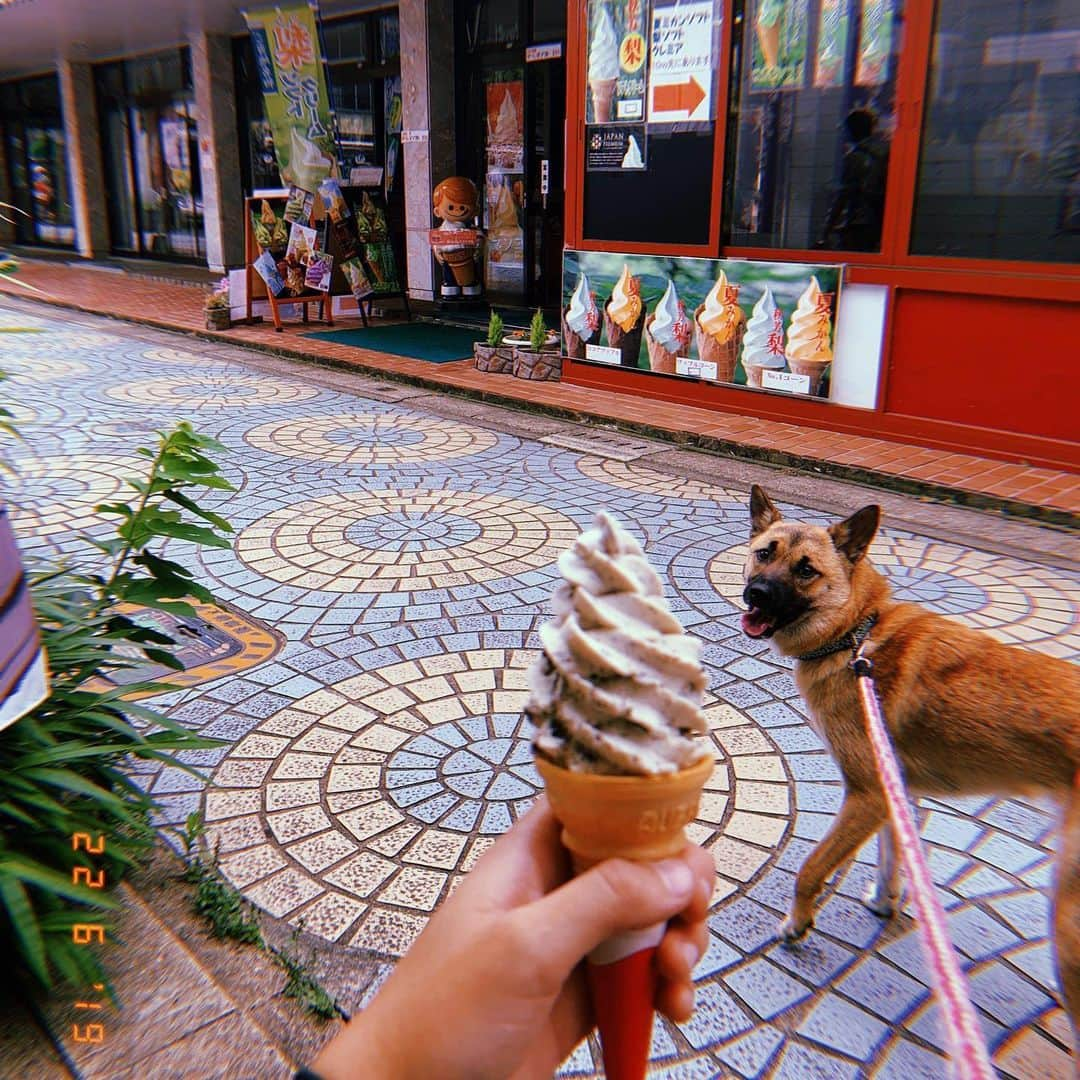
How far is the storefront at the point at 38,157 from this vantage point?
26609mm

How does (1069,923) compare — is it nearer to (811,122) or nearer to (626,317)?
(811,122)

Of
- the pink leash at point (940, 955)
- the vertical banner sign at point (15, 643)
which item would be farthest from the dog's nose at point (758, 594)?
the vertical banner sign at point (15, 643)

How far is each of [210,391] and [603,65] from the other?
17.1 ft

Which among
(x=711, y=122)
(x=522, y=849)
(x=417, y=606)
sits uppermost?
(x=711, y=122)

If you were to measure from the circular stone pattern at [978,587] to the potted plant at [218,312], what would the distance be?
10.1 metres

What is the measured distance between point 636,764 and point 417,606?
12.8 feet

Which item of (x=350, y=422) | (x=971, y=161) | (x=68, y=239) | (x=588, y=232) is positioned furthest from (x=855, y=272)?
(x=68, y=239)

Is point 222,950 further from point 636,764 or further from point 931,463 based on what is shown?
point 931,463

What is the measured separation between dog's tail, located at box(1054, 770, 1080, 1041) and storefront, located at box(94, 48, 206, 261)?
904 inches

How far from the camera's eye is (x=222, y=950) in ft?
8.40

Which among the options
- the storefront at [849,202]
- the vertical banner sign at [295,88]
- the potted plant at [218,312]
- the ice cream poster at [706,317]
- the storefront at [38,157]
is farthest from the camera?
the storefront at [38,157]

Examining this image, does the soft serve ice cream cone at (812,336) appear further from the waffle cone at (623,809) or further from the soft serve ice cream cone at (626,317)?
the waffle cone at (623,809)

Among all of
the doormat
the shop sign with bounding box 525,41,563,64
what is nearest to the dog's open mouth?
the doormat

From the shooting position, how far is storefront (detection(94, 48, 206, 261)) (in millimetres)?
21859
